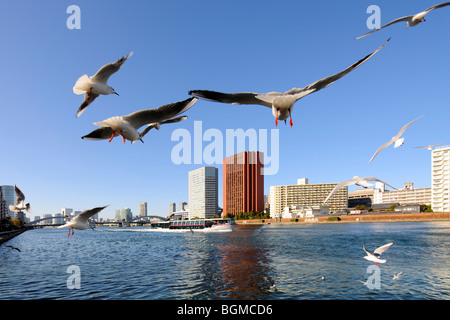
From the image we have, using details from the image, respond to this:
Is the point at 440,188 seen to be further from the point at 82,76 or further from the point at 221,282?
the point at 82,76

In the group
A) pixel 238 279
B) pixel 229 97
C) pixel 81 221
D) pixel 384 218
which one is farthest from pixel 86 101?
pixel 384 218

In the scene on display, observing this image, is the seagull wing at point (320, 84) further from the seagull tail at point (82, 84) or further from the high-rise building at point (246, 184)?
the high-rise building at point (246, 184)

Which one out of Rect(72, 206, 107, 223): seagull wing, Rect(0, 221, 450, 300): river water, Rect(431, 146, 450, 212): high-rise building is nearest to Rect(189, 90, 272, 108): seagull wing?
Rect(72, 206, 107, 223): seagull wing

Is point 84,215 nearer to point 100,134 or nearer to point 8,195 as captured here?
point 100,134

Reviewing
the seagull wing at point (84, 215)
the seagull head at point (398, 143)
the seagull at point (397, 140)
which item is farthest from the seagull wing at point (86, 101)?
the seagull head at point (398, 143)

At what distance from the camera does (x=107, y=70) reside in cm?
524

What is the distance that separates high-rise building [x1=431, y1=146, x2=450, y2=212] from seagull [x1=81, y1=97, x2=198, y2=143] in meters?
137

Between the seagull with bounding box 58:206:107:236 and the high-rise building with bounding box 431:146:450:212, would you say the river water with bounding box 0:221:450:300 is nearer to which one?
the seagull with bounding box 58:206:107:236

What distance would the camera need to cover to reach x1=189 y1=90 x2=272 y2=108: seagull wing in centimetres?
359

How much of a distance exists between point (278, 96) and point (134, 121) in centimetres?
238

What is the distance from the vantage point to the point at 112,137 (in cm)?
470

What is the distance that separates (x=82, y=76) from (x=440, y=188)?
141933 millimetres

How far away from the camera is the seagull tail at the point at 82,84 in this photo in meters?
5.21
